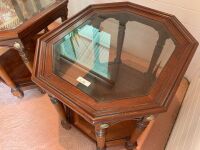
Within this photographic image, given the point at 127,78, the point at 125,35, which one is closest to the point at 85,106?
the point at 127,78

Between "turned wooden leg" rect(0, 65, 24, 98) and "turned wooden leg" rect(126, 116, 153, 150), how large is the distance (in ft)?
2.64

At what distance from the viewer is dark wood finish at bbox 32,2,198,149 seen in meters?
0.66

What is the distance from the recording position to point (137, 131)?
0.93m

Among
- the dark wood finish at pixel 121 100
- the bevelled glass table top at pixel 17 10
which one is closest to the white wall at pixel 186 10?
the dark wood finish at pixel 121 100

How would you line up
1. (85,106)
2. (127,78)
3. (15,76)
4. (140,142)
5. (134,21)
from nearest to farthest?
(85,106) < (127,78) < (134,21) < (140,142) < (15,76)

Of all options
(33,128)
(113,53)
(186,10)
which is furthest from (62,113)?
(186,10)

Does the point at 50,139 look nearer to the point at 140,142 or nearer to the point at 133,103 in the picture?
the point at 140,142

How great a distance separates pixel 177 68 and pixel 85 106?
1.24 ft

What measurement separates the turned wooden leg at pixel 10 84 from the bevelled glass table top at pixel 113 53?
1.70ft

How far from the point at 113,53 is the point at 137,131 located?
391 millimetres

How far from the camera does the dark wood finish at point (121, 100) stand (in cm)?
66

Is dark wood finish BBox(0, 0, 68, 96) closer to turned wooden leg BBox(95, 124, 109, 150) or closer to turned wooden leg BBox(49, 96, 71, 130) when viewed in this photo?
turned wooden leg BBox(49, 96, 71, 130)

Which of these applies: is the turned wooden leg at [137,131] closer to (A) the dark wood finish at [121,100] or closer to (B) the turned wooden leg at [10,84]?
(A) the dark wood finish at [121,100]

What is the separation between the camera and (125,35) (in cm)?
102
